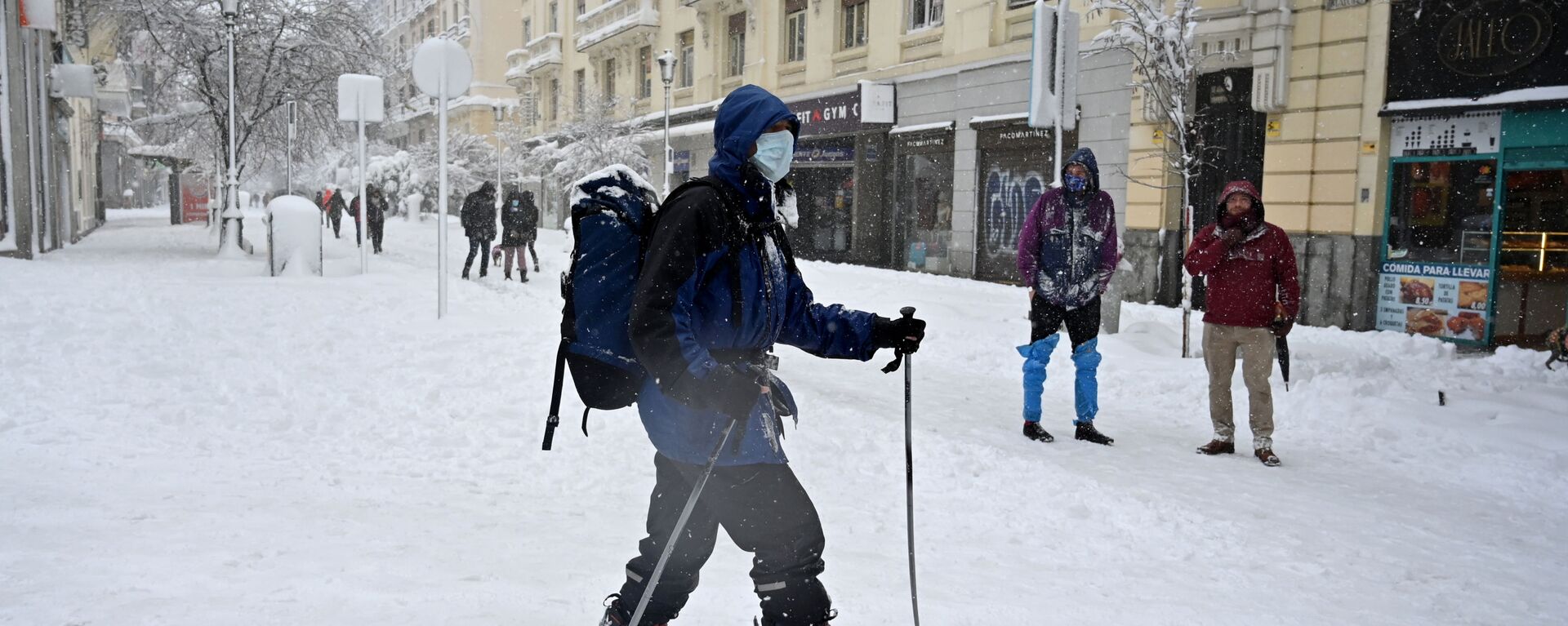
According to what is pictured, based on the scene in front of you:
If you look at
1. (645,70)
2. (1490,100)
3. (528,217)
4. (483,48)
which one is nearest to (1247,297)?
(1490,100)

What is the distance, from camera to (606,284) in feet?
8.53

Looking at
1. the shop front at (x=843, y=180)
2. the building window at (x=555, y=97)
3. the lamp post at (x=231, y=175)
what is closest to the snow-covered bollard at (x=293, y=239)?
the lamp post at (x=231, y=175)

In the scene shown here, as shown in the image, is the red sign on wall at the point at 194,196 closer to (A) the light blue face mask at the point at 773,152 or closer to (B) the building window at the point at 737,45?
(B) the building window at the point at 737,45

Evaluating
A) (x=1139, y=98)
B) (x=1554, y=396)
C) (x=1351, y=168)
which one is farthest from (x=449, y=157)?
(x=1554, y=396)

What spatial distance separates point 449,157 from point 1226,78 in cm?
3904

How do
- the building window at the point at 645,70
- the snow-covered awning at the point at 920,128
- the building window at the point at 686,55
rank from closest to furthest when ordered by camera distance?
the snow-covered awning at the point at 920,128 → the building window at the point at 686,55 → the building window at the point at 645,70

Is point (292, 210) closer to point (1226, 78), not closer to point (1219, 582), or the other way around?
point (1226, 78)

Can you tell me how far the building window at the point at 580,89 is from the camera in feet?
120

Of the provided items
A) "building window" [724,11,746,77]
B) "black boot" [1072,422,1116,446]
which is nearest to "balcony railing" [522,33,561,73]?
"building window" [724,11,746,77]

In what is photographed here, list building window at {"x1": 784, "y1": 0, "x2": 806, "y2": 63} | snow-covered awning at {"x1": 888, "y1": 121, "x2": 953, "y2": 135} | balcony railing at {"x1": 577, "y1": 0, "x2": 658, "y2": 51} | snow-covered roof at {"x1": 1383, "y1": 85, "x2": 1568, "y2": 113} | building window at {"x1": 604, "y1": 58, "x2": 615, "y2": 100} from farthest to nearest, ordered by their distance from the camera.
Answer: building window at {"x1": 604, "y1": 58, "x2": 615, "y2": 100} < balcony railing at {"x1": 577, "y1": 0, "x2": 658, "y2": 51} < building window at {"x1": 784, "y1": 0, "x2": 806, "y2": 63} < snow-covered awning at {"x1": 888, "y1": 121, "x2": 953, "y2": 135} < snow-covered roof at {"x1": 1383, "y1": 85, "x2": 1568, "y2": 113}

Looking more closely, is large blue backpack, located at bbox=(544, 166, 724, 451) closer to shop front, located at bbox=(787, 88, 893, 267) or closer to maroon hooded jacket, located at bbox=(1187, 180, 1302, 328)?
maroon hooded jacket, located at bbox=(1187, 180, 1302, 328)

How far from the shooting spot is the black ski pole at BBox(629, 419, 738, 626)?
8.58ft

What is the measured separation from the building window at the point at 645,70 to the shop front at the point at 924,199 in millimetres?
14428

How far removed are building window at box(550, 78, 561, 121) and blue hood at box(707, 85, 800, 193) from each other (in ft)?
136
